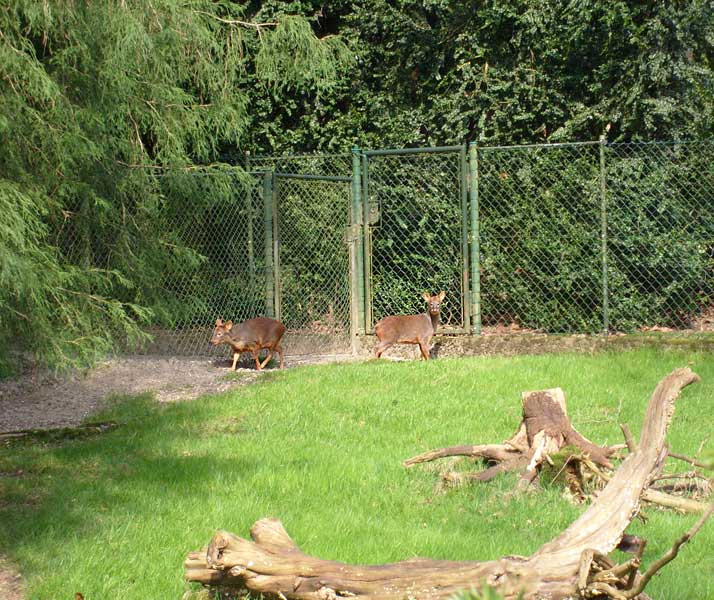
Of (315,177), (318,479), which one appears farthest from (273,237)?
(318,479)

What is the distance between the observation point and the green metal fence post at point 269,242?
13.1 m

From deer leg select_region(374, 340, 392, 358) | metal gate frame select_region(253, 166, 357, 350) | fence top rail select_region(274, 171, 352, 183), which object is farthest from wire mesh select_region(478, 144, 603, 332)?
metal gate frame select_region(253, 166, 357, 350)

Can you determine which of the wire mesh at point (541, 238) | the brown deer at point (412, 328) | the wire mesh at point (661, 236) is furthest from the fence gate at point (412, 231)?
the wire mesh at point (661, 236)

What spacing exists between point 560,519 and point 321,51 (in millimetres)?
9272

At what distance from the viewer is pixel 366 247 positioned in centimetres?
1345

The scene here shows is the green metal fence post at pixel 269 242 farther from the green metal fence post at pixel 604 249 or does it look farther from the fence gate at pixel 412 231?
the green metal fence post at pixel 604 249

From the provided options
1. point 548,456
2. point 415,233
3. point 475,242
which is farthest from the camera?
point 415,233

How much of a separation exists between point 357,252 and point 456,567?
9.62 meters

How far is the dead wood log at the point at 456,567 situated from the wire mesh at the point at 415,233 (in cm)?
886

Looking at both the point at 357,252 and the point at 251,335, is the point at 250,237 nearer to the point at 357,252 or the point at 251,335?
the point at 357,252

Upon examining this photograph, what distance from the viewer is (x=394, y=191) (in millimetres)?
13633

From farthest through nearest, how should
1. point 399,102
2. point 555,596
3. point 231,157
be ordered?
1. point 399,102
2. point 231,157
3. point 555,596

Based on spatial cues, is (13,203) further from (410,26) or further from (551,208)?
(410,26)

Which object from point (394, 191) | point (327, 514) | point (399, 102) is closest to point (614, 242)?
point (394, 191)
